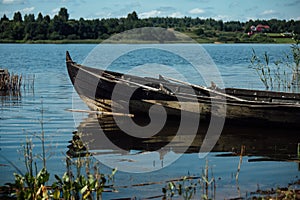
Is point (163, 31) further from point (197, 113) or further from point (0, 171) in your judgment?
point (0, 171)

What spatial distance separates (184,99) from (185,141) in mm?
1957

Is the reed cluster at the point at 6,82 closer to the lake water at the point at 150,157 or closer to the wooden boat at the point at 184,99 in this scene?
the lake water at the point at 150,157

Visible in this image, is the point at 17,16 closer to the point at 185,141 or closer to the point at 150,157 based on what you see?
the point at 185,141

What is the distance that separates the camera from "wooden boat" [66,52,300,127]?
13.2 meters

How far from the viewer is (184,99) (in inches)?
561

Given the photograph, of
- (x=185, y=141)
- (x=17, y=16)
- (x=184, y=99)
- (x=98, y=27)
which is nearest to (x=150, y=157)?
(x=185, y=141)

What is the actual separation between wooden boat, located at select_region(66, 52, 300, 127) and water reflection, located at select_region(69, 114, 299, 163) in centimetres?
30

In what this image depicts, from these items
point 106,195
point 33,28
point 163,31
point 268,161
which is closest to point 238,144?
point 268,161

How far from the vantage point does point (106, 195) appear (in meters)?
7.78

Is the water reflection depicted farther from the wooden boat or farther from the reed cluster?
the reed cluster

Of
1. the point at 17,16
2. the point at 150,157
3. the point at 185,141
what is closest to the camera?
the point at 150,157

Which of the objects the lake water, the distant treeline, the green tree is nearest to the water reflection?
the lake water

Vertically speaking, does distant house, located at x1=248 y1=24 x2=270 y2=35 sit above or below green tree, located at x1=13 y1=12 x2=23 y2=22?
below

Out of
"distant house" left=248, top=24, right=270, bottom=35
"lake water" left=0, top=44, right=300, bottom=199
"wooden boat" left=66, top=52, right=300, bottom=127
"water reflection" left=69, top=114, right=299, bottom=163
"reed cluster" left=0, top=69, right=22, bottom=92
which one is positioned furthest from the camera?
"distant house" left=248, top=24, right=270, bottom=35
